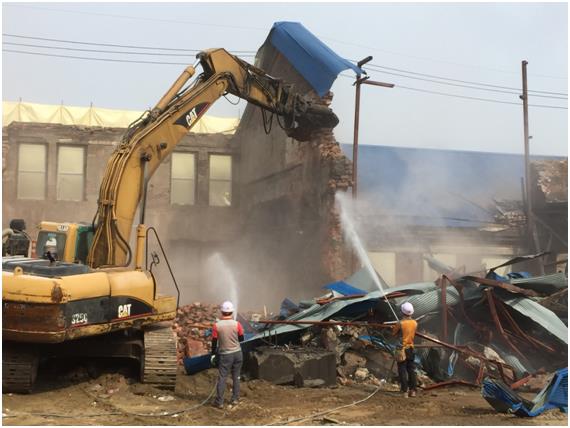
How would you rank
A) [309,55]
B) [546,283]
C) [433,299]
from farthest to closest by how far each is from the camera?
1. [309,55]
2. [546,283]
3. [433,299]

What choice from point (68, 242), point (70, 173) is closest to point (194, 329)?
point (68, 242)

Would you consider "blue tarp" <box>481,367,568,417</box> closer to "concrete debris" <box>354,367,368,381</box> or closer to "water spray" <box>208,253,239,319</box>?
"concrete debris" <box>354,367,368,381</box>

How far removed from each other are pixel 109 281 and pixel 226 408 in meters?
2.35

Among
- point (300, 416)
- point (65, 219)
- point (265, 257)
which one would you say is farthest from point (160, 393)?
point (65, 219)

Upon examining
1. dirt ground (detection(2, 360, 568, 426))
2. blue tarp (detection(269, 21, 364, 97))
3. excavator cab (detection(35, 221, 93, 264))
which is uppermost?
blue tarp (detection(269, 21, 364, 97))

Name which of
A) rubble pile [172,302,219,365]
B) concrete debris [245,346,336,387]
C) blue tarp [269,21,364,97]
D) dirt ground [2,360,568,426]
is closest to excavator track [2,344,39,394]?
dirt ground [2,360,568,426]

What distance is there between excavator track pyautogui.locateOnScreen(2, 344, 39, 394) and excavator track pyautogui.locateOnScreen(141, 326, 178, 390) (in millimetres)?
1504

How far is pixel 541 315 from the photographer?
35.1 ft

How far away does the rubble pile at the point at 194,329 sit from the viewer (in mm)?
11062

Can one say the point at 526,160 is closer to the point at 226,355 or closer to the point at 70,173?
the point at 70,173

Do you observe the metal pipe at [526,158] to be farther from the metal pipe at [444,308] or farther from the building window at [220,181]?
the metal pipe at [444,308]

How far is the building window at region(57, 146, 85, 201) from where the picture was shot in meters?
22.3

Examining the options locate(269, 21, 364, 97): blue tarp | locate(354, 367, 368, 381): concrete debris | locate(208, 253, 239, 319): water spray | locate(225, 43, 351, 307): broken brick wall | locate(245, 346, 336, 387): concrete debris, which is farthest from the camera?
locate(208, 253, 239, 319): water spray

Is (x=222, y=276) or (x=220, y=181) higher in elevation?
(x=220, y=181)
